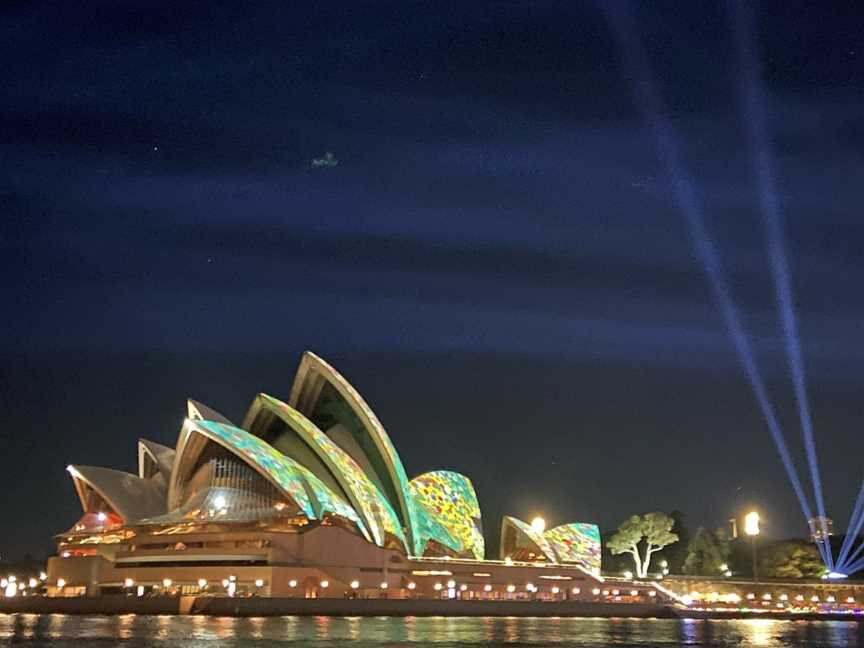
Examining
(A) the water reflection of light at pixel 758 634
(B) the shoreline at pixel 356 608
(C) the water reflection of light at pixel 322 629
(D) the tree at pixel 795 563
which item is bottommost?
(A) the water reflection of light at pixel 758 634

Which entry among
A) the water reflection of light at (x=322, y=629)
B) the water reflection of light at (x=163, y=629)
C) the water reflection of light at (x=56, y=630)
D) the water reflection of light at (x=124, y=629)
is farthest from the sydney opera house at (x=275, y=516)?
the water reflection of light at (x=56, y=630)

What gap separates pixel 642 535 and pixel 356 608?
50.9 m

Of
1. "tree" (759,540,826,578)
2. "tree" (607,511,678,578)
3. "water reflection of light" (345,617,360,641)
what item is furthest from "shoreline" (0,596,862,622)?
"tree" (607,511,678,578)

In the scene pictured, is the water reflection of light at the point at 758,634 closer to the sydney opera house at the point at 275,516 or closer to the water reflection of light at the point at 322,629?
the water reflection of light at the point at 322,629

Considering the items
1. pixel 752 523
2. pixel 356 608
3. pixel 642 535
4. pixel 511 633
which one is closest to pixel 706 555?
pixel 642 535

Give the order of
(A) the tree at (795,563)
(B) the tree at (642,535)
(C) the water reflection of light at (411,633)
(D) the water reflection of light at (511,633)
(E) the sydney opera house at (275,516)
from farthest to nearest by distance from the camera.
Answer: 1. (B) the tree at (642,535)
2. (A) the tree at (795,563)
3. (E) the sydney opera house at (275,516)
4. (D) the water reflection of light at (511,633)
5. (C) the water reflection of light at (411,633)

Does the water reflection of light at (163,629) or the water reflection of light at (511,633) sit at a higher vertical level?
the water reflection of light at (163,629)

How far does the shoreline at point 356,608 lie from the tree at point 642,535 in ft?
111

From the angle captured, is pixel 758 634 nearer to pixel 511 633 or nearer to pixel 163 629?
pixel 511 633

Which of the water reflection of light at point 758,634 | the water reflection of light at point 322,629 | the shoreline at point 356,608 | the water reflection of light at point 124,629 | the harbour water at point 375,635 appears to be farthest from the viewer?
the shoreline at point 356,608

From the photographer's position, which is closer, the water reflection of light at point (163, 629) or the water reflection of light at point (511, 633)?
the water reflection of light at point (163, 629)

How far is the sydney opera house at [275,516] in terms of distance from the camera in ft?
219

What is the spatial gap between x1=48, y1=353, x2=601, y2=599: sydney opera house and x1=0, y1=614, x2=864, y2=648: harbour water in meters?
9.21

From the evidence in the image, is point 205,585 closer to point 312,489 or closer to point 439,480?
point 312,489
